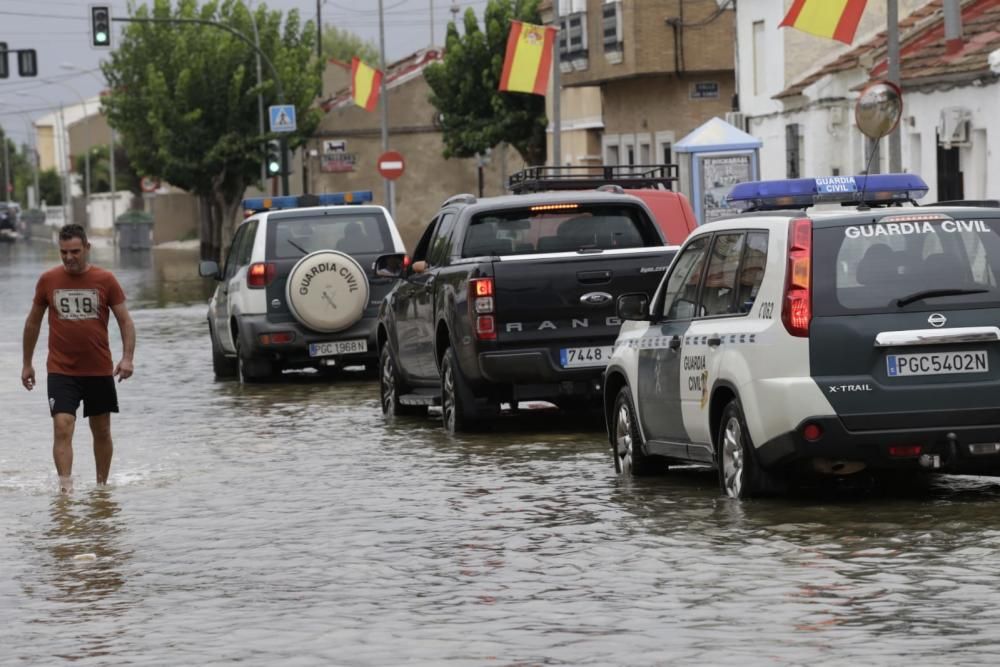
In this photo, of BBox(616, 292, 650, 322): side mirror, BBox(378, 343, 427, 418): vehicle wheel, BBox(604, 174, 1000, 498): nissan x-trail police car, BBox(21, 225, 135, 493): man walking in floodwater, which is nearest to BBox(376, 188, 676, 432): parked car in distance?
BBox(378, 343, 427, 418): vehicle wheel

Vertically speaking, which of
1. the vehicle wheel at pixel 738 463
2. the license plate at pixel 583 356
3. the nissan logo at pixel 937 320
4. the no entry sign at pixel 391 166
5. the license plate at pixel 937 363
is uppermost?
the no entry sign at pixel 391 166

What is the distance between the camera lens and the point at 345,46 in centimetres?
15862

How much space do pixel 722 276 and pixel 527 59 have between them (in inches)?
1116

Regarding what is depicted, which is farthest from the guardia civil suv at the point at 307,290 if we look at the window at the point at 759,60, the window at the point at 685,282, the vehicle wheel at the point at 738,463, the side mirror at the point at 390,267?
the window at the point at 759,60

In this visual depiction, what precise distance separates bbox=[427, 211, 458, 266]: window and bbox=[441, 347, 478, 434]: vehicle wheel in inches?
31.6

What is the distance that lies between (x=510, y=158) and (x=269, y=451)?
66.6 meters

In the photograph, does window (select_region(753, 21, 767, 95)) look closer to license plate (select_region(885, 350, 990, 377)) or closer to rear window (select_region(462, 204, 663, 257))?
rear window (select_region(462, 204, 663, 257))

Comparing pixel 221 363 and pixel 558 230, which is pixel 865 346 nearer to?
pixel 558 230

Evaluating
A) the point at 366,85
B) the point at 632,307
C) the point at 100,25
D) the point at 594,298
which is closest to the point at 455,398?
the point at 594,298

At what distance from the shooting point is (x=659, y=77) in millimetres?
51594

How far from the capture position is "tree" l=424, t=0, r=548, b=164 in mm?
69562

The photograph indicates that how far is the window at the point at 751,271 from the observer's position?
37.7 feet

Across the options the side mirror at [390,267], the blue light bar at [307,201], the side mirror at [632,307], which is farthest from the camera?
the blue light bar at [307,201]

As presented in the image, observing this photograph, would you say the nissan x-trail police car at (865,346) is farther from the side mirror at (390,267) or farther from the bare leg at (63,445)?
the side mirror at (390,267)
